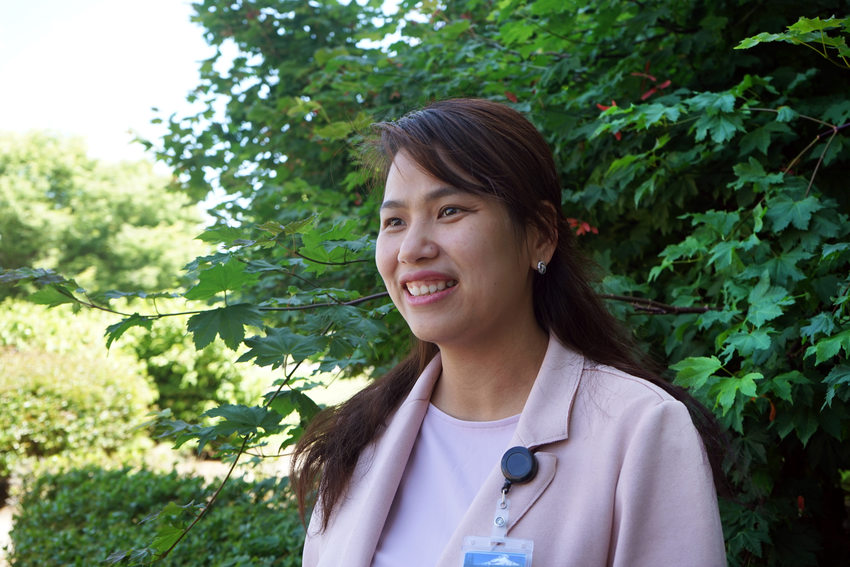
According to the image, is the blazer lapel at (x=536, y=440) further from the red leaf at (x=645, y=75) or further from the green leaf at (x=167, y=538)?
the red leaf at (x=645, y=75)

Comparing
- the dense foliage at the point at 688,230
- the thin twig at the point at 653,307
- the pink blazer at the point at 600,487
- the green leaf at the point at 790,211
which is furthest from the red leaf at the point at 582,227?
the pink blazer at the point at 600,487

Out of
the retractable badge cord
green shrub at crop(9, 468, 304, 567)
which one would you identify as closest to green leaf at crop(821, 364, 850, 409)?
the retractable badge cord

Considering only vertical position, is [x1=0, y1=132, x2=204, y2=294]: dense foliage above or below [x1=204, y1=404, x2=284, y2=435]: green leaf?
below

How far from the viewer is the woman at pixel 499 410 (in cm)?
129

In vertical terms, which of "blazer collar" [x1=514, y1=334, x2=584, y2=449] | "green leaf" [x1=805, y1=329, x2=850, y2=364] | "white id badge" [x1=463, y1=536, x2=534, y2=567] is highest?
"blazer collar" [x1=514, y1=334, x2=584, y2=449]

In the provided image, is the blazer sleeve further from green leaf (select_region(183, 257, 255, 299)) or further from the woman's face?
green leaf (select_region(183, 257, 255, 299))

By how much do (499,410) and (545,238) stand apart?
39cm

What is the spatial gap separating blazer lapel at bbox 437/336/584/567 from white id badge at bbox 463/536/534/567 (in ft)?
0.06

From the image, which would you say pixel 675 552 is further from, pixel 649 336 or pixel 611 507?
pixel 649 336

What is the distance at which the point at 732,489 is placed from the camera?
2.37m

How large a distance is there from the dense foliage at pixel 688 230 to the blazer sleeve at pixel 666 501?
0.74 m

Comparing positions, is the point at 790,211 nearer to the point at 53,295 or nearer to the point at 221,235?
the point at 221,235

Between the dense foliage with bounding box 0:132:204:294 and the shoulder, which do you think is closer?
the shoulder

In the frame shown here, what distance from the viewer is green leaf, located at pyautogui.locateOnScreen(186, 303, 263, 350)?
1.83 meters
